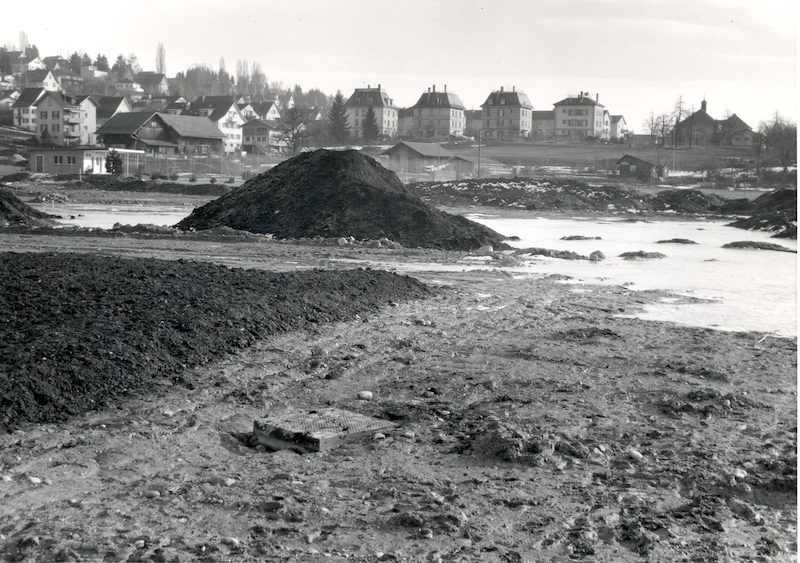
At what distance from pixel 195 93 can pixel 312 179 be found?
160211 mm

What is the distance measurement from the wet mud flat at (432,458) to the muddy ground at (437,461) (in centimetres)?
2

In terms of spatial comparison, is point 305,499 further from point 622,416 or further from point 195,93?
point 195,93

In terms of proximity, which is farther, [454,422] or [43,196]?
[43,196]

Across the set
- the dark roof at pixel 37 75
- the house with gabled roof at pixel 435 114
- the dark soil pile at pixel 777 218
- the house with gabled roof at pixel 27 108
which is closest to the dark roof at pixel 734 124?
the house with gabled roof at pixel 435 114

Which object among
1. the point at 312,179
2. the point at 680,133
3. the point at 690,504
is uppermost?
the point at 680,133

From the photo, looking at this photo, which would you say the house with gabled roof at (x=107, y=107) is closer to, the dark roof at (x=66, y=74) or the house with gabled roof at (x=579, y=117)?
the dark roof at (x=66, y=74)

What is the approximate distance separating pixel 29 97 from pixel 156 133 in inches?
1291

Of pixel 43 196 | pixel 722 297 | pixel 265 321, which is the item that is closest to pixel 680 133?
pixel 43 196

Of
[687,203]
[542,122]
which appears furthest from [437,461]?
[542,122]

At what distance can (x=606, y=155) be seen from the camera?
314 ft

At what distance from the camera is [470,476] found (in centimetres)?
591

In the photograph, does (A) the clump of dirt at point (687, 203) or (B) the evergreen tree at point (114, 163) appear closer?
(A) the clump of dirt at point (687, 203)

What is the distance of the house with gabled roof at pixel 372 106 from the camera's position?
130 m

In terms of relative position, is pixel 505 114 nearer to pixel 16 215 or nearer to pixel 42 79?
pixel 42 79
